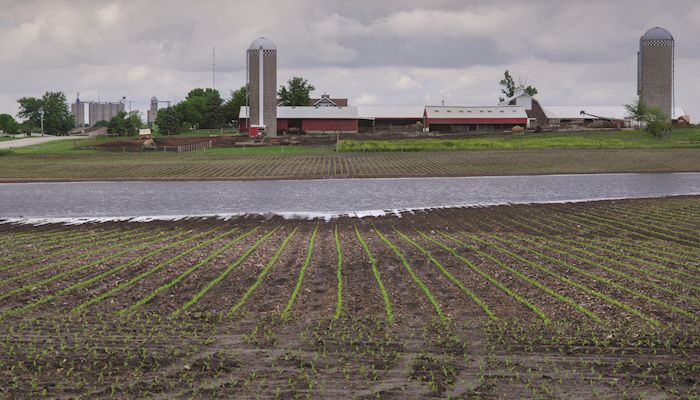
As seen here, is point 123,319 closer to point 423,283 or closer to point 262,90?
point 423,283

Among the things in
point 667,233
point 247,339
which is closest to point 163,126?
point 667,233

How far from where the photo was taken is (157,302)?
56.8 feet

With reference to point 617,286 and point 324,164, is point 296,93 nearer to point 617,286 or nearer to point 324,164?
point 324,164

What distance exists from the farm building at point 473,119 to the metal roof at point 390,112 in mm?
5676

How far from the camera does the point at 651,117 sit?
116750mm

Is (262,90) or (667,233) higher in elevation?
(262,90)

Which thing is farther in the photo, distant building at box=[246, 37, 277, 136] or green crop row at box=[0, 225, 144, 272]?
distant building at box=[246, 37, 277, 136]

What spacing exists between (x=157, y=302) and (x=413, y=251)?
9.13 m

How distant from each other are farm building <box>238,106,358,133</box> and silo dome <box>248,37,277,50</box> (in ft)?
32.9

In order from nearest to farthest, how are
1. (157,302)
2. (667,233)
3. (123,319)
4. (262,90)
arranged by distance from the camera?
(123,319) → (157,302) → (667,233) → (262,90)

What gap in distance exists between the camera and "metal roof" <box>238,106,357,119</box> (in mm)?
132250

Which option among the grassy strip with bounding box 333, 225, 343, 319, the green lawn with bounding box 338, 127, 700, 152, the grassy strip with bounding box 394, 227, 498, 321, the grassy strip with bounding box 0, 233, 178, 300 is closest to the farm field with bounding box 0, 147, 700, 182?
the green lawn with bounding box 338, 127, 700, 152

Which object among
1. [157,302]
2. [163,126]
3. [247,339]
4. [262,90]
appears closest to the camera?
[247,339]

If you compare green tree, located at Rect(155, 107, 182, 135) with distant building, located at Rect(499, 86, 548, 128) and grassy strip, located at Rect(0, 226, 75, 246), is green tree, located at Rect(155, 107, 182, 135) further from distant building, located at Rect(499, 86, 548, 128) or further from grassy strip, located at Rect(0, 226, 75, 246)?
grassy strip, located at Rect(0, 226, 75, 246)
